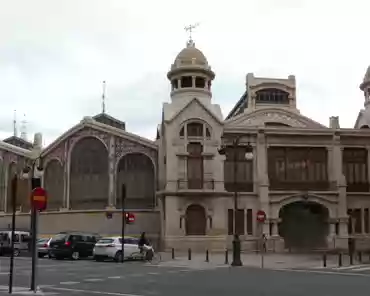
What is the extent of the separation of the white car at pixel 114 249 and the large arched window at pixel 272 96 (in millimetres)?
28408

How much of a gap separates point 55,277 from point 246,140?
26861 millimetres

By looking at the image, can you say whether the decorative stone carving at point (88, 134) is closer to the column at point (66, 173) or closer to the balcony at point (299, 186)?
the column at point (66, 173)

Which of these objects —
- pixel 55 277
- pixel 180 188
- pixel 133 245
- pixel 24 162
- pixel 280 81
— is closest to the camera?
pixel 55 277

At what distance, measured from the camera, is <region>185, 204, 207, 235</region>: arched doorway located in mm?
43719

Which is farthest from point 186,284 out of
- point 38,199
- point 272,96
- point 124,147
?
point 272,96

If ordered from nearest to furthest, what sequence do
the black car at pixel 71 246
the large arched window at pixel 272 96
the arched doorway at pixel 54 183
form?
the black car at pixel 71 246 < the arched doorway at pixel 54 183 < the large arched window at pixel 272 96

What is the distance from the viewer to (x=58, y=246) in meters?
34.1

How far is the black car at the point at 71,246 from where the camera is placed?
34.1 m

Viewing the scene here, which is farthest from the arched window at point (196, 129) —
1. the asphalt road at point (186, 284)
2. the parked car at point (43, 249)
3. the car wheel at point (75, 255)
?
the asphalt road at point (186, 284)

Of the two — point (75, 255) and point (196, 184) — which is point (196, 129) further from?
point (75, 255)

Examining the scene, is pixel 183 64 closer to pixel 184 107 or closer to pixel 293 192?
pixel 184 107

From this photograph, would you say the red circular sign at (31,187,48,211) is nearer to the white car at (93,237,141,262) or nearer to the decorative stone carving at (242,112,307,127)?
the white car at (93,237,141,262)

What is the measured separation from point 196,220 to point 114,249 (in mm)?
12937

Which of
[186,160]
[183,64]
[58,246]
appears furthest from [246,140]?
[58,246]
